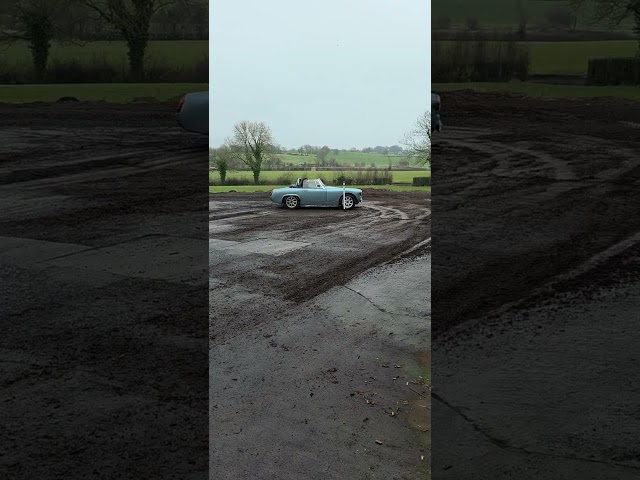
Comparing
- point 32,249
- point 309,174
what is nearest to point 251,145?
point 309,174

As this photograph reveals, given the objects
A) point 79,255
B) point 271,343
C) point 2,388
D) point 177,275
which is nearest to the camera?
point 2,388

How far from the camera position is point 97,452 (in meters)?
3.52

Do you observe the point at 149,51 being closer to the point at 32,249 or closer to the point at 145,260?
the point at 145,260

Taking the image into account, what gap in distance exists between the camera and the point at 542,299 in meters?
3.80

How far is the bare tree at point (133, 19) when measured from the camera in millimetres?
3721

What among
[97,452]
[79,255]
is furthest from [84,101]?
[97,452]

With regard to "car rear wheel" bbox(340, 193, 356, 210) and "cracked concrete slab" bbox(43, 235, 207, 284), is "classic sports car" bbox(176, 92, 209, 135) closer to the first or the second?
"cracked concrete slab" bbox(43, 235, 207, 284)

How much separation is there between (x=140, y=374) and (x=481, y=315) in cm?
271

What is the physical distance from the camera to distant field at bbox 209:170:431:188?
419 inches

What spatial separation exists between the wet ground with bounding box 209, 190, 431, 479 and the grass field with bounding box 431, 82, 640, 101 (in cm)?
312

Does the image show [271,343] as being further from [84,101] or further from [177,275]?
[84,101]

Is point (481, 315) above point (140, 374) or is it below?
above

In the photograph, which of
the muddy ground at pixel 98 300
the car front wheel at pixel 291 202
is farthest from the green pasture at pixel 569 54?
the car front wheel at pixel 291 202

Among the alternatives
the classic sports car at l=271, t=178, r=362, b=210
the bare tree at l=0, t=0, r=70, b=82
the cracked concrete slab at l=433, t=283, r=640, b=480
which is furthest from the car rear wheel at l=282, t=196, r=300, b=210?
the cracked concrete slab at l=433, t=283, r=640, b=480
